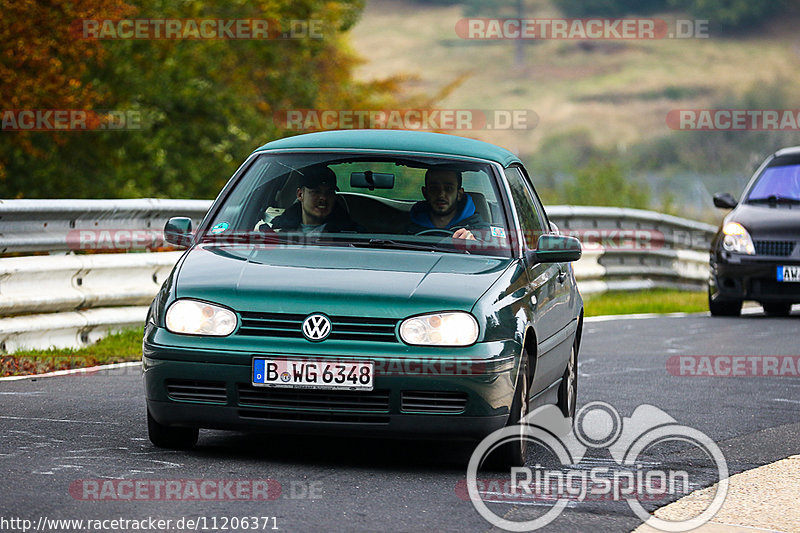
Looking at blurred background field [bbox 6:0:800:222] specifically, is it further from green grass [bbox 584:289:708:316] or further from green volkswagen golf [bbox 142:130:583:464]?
green volkswagen golf [bbox 142:130:583:464]

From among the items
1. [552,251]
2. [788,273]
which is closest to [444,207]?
[552,251]

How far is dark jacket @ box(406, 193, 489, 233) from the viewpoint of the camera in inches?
293

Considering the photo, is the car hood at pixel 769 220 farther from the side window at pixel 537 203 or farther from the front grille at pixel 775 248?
the side window at pixel 537 203

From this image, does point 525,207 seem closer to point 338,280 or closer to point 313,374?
point 338,280

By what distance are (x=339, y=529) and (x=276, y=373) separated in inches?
49.4

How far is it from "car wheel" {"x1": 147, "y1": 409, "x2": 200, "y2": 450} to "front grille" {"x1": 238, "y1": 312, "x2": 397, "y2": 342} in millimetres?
676

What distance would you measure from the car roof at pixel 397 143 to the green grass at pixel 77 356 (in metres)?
2.86

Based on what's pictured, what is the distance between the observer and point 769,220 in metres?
16.5

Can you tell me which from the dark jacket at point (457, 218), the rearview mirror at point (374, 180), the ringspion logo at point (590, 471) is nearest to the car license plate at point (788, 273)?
the ringspion logo at point (590, 471)

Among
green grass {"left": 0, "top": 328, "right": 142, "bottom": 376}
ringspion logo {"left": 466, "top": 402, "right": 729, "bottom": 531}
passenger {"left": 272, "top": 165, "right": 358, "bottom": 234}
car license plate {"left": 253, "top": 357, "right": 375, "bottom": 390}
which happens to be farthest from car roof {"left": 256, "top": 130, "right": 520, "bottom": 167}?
green grass {"left": 0, "top": 328, "right": 142, "bottom": 376}

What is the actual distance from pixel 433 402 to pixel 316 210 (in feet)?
5.08

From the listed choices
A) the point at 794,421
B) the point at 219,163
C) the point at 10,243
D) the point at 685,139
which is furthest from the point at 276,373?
the point at 685,139

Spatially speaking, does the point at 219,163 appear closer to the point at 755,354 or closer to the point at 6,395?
the point at 755,354

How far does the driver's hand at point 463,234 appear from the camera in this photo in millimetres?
7340
